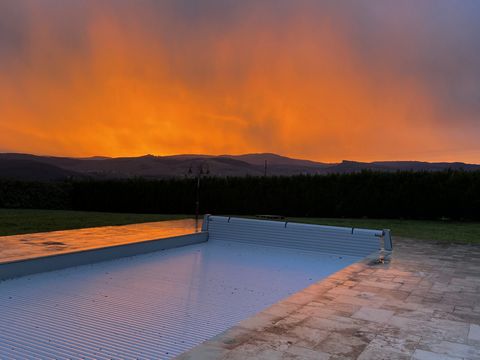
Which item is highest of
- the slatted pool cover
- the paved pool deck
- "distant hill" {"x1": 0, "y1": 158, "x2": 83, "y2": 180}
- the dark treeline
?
"distant hill" {"x1": 0, "y1": 158, "x2": 83, "y2": 180}

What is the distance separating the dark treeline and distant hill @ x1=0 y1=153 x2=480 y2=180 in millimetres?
641

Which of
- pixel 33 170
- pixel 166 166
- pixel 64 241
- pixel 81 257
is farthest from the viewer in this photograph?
pixel 166 166

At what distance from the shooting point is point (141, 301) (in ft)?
14.6

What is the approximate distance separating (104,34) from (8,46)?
246 cm

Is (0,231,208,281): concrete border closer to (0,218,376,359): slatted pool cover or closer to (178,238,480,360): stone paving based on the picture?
(0,218,376,359): slatted pool cover

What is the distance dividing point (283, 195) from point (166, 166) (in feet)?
40.4

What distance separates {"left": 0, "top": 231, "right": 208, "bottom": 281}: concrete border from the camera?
5.21 m

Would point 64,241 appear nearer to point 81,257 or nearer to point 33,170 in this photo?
point 81,257

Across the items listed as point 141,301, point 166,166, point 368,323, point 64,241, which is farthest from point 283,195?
point 368,323

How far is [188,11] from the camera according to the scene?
1056cm

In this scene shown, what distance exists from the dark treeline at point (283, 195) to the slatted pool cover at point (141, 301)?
909cm

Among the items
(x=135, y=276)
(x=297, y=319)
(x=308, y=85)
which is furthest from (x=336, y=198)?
(x=297, y=319)

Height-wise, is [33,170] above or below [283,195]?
above

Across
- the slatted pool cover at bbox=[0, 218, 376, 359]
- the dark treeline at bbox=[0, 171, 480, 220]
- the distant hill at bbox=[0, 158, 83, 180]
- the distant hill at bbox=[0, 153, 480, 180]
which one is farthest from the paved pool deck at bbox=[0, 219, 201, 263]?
the distant hill at bbox=[0, 158, 83, 180]
